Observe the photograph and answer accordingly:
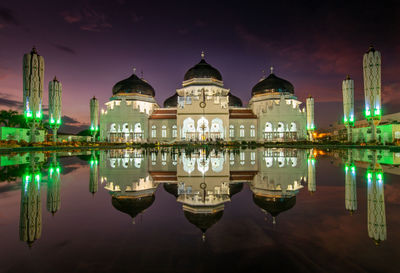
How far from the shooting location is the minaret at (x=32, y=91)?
3647 cm

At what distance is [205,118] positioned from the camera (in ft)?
172

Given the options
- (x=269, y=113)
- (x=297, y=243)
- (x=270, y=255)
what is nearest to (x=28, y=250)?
(x=270, y=255)

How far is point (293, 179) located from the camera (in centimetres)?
726

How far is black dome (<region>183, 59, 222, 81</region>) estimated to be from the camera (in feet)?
190

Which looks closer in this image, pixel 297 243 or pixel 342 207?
pixel 297 243

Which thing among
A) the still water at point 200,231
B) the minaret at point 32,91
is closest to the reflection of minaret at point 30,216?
the still water at point 200,231

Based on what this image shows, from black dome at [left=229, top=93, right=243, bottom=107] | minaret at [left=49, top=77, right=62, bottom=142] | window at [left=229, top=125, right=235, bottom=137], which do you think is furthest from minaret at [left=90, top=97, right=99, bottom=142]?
black dome at [left=229, top=93, right=243, bottom=107]

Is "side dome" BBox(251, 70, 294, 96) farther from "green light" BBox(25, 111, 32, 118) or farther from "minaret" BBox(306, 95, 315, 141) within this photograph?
"green light" BBox(25, 111, 32, 118)

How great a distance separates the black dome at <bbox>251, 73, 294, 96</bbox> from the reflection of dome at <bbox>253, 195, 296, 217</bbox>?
57614 mm

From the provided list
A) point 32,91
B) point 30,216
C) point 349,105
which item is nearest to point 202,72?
point 349,105

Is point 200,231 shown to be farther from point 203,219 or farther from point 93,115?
point 93,115

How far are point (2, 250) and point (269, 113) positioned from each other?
5442 centimetres

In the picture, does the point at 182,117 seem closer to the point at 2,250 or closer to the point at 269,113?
the point at 269,113

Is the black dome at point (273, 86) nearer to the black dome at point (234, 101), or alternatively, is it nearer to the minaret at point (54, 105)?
the black dome at point (234, 101)
